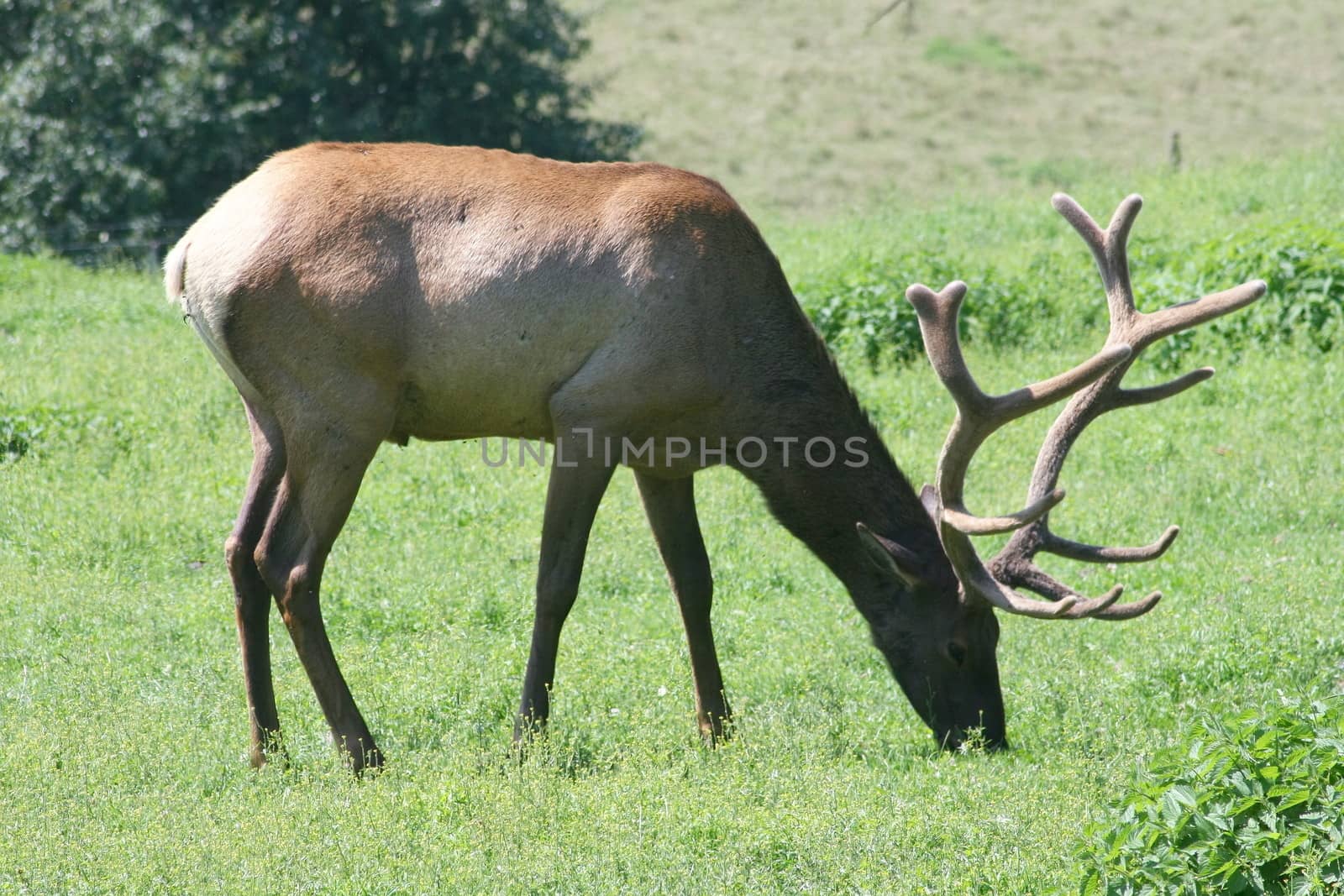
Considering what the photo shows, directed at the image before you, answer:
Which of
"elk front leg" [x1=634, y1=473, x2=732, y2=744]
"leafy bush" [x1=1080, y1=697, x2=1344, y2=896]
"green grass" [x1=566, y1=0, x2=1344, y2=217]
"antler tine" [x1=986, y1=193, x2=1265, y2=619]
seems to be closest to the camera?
"leafy bush" [x1=1080, y1=697, x2=1344, y2=896]

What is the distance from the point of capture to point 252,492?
6.34m

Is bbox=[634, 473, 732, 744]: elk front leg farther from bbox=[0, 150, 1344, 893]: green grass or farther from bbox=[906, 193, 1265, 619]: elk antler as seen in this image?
bbox=[906, 193, 1265, 619]: elk antler

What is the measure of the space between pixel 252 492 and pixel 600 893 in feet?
8.25

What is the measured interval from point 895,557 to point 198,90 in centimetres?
1348

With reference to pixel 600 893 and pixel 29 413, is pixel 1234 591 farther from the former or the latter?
pixel 29 413

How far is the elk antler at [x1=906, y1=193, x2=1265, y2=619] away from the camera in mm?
5703

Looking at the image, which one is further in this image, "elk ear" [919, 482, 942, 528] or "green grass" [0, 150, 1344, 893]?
"elk ear" [919, 482, 942, 528]

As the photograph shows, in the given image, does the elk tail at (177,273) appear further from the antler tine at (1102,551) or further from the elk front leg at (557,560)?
the antler tine at (1102,551)

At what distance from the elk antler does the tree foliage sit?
13120 mm

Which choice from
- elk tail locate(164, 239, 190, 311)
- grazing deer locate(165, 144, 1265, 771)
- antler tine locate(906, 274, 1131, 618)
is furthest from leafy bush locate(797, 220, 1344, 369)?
elk tail locate(164, 239, 190, 311)

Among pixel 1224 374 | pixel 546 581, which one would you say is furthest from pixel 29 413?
pixel 1224 374

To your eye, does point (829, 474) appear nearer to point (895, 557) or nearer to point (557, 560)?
point (895, 557)

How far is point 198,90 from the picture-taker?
1736 cm

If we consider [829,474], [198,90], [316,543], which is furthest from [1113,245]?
[198,90]
